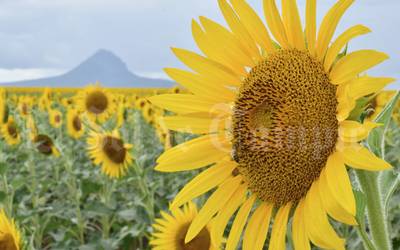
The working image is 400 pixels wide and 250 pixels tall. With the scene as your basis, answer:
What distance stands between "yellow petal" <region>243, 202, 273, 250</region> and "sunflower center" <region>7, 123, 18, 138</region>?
270 inches

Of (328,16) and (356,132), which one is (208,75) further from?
(356,132)

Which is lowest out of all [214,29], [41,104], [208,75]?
[41,104]

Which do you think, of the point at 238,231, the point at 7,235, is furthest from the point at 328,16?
the point at 7,235

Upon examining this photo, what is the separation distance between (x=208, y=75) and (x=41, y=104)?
37.1 feet

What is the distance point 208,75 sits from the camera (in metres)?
1.86

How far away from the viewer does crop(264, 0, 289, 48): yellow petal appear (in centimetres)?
168

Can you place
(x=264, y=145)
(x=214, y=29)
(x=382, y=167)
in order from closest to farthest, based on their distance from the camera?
Answer: 1. (x=382, y=167)
2. (x=264, y=145)
3. (x=214, y=29)

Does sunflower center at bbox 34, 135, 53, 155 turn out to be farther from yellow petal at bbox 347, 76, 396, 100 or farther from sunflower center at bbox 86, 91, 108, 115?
yellow petal at bbox 347, 76, 396, 100

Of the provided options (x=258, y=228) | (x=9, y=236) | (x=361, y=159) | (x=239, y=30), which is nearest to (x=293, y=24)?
(x=239, y=30)

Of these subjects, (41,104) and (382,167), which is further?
(41,104)

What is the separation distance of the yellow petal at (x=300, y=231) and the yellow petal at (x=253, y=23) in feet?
1.60

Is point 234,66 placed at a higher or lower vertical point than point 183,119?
higher

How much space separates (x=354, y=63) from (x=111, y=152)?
14.5 ft

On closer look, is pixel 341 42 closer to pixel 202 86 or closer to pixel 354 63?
pixel 354 63
